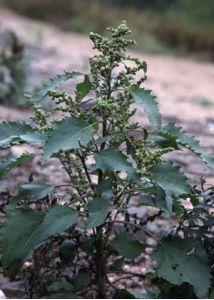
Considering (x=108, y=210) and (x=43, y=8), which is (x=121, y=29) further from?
(x=43, y=8)

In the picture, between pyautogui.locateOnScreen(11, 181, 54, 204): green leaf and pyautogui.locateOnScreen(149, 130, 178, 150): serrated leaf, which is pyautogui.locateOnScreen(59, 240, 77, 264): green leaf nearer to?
pyautogui.locateOnScreen(11, 181, 54, 204): green leaf

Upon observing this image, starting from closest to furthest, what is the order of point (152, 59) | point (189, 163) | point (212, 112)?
point (189, 163)
point (212, 112)
point (152, 59)

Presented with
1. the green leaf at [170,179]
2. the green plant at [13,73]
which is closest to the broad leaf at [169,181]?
the green leaf at [170,179]

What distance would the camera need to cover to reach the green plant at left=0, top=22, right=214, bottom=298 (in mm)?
1549

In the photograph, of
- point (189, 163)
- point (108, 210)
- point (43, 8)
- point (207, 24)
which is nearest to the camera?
point (108, 210)

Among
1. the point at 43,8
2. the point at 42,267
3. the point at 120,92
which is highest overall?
the point at 43,8

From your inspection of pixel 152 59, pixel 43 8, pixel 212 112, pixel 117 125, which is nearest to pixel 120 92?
pixel 117 125

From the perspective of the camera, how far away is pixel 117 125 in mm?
1634

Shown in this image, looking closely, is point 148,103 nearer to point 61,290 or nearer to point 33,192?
point 33,192

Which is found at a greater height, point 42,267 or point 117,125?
point 117,125

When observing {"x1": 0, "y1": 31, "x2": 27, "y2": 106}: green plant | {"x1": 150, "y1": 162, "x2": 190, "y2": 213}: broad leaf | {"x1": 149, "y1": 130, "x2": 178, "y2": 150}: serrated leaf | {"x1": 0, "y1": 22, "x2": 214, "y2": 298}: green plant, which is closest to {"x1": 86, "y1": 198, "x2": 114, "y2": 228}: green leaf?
{"x1": 0, "y1": 22, "x2": 214, "y2": 298}: green plant

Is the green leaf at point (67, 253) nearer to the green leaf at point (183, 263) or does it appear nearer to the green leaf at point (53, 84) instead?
the green leaf at point (183, 263)

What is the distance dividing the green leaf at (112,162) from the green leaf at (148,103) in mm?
127

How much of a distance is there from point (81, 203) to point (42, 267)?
0.22m
